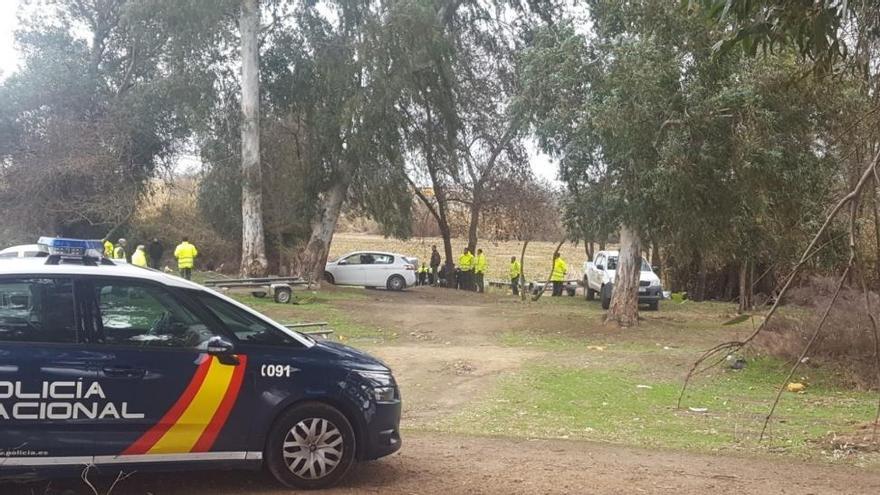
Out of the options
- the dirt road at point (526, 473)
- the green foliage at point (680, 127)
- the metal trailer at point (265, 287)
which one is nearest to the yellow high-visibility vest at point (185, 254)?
the metal trailer at point (265, 287)

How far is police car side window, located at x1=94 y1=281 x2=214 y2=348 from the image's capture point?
17.5 feet

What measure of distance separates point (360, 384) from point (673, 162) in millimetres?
10636

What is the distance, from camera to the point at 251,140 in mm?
26188

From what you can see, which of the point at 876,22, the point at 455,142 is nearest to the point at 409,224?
the point at 455,142

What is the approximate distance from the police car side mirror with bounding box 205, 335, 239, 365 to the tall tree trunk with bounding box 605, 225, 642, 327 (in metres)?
14.7

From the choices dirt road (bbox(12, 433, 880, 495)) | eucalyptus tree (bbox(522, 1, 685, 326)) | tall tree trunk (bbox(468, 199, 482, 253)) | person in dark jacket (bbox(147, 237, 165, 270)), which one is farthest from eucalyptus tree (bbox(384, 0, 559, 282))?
dirt road (bbox(12, 433, 880, 495))

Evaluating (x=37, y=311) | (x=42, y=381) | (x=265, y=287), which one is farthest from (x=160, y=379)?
(x=265, y=287)

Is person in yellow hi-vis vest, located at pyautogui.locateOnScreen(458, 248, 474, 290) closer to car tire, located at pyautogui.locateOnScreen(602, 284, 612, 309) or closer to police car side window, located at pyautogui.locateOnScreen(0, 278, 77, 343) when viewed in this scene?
car tire, located at pyautogui.locateOnScreen(602, 284, 612, 309)

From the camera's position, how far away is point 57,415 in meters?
5.03

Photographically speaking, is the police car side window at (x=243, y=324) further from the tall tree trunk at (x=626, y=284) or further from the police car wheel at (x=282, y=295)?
the police car wheel at (x=282, y=295)

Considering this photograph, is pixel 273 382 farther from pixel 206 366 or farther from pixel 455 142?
pixel 455 142

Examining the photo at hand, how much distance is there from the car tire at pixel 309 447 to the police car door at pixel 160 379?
0.25 m

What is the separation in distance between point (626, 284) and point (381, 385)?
14508 millimetres

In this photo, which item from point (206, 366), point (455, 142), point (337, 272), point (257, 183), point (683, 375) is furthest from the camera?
point (337, 272)
